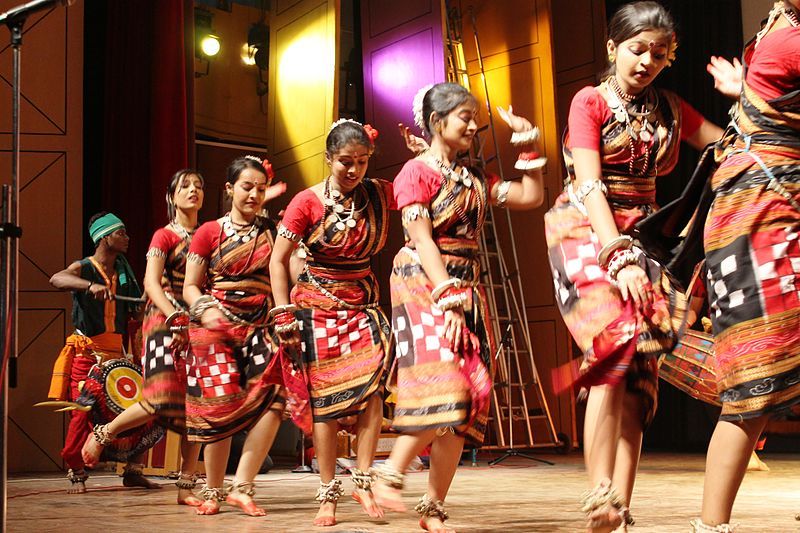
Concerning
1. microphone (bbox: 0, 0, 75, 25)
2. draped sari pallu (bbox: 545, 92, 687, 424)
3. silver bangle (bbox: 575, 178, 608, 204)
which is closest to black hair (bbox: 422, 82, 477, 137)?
draped sari pallu (bbox: 545, 92, 687, 424)

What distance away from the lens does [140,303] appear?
20.1 ft

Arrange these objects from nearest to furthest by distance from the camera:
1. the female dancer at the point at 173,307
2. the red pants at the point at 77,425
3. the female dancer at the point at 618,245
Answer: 1. the female dancer at the point at 618,245
2. the female dancer at the point at 173,307
3. the red pants at the point at 77,425

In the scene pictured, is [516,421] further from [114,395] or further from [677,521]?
[677,521]

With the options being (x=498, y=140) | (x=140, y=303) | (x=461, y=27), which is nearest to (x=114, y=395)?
(x=140, y=303)

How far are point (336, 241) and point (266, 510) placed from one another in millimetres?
1295

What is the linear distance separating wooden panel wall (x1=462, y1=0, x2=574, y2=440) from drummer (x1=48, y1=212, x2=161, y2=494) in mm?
3334

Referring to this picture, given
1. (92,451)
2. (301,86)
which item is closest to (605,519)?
(92,451)

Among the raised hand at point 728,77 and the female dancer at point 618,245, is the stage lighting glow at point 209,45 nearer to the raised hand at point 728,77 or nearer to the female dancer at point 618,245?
the female dancer at point 618,245

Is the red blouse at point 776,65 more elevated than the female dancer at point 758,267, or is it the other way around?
the red blouse at point 776,65

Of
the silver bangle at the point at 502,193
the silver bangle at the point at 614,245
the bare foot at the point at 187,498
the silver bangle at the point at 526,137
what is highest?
the silver bangle at the point at 526,137

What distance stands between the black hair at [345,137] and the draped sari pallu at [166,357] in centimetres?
135

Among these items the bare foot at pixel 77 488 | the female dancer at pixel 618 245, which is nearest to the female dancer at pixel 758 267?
the female dancer at pixel 618 245

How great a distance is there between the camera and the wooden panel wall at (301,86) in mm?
6863

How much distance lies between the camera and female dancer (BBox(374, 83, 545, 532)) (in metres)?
2.82
